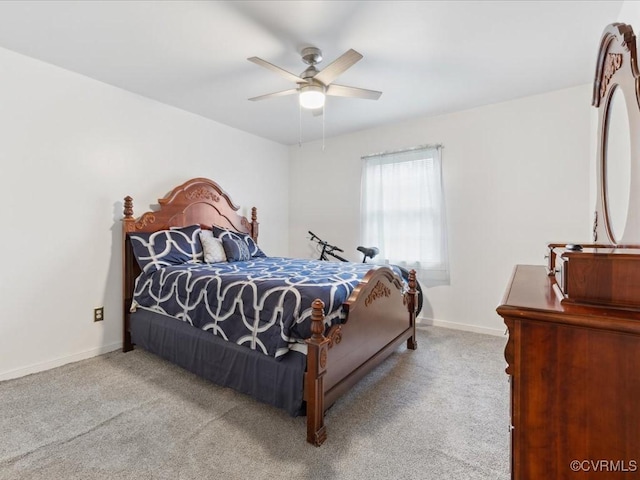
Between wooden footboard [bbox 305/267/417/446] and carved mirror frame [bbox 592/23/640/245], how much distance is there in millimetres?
1308

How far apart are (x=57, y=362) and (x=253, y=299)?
2.01 metres

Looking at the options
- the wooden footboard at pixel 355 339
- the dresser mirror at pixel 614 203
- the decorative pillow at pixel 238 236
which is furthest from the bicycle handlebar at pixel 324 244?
the dresser mirror at pixel 614 203

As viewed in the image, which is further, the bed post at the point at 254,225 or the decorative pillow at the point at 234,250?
the bed post at the point at 254,225

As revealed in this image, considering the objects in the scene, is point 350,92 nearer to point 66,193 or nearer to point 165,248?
point 165,248

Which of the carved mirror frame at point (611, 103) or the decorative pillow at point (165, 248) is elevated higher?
the carved mirror frame at point (611, 103)

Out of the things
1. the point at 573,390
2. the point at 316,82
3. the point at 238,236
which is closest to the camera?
the point at 573,390

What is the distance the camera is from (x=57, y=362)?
102 inches

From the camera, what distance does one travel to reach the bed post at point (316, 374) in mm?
1642

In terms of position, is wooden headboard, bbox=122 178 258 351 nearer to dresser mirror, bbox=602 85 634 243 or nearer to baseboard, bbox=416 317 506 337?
baseboard, bbox=416 317 506 337

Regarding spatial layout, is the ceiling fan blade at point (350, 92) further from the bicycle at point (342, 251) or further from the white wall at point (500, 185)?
the bicycle at point (342, 251)

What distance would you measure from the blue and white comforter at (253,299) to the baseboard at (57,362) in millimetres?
620

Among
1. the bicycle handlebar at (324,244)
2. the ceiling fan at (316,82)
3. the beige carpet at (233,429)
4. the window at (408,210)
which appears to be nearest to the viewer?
the beige carpet at (233,429)

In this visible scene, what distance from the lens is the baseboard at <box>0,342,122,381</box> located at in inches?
93.5

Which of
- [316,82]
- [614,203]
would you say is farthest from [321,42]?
[614,203]
